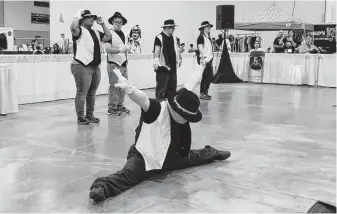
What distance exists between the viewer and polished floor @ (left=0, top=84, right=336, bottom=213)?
288 centimetres

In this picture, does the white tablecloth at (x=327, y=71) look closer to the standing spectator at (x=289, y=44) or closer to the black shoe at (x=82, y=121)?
the standing spectator at (x=289, y=44)

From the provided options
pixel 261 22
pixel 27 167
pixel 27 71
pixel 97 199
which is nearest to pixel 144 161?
pixel 97 199

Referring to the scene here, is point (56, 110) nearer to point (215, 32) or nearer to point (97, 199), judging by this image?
point (97, 199)

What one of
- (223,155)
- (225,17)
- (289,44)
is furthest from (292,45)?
(223,155)

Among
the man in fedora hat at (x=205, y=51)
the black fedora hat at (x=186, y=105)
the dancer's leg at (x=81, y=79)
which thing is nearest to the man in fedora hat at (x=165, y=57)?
the man in fedora hat at (x=205, y=51)

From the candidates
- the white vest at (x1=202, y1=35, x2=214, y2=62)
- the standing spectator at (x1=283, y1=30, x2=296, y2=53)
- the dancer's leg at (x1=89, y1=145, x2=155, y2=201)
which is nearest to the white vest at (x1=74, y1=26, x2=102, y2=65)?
the dancer's leg at (x1=89, y1=145, x2=155, y2=201)

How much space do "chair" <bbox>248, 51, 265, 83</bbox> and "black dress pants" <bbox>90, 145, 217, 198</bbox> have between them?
9143 mm

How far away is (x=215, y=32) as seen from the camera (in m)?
19.9

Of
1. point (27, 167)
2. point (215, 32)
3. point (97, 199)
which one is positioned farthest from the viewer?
point (215, 32)

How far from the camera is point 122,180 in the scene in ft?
10.0

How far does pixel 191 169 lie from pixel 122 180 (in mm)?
792

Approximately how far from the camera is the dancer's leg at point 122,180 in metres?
2.83

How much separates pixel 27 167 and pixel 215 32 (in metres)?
17.0

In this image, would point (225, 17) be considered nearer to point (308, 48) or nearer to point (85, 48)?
point (308, 48)
